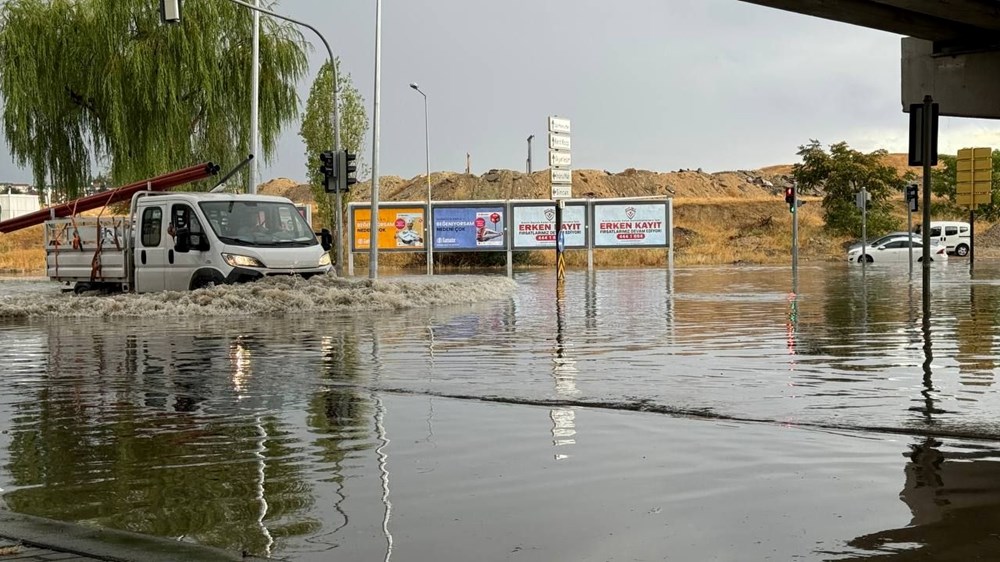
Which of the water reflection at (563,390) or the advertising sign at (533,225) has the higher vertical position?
the advertising sign at (533,225)

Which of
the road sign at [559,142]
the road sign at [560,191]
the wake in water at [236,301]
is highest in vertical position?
the road sign at [559,142]

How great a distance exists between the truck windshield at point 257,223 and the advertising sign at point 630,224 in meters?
27.2

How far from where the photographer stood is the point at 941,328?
16.7 m

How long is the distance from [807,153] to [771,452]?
76963 millimetres

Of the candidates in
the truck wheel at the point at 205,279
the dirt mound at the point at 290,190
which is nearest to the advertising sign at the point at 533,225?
the truck wheel at the point at 205,279

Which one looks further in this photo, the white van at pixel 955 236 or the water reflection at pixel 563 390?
the white van at pixel 955 236

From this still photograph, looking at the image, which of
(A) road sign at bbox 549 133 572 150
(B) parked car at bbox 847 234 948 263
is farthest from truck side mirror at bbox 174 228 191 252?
(B) parked car at bbox 847 234 948 263

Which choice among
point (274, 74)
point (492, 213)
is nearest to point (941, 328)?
point (274, 74)

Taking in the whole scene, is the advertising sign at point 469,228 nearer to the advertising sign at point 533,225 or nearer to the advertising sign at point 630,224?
the advertising sign at point 533,225

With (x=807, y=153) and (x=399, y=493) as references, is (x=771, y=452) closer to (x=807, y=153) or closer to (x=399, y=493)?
(x=399, y=493)

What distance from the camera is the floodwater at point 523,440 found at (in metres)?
5.38

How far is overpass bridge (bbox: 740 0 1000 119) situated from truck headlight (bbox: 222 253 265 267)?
492 inches

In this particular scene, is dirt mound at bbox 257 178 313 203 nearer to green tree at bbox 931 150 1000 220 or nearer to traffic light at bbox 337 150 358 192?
green tree at bbox 931 150 1000 220

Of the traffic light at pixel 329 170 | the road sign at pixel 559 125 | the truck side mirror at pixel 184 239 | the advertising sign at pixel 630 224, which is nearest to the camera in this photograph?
the truck side mirror at pixel 184 239
